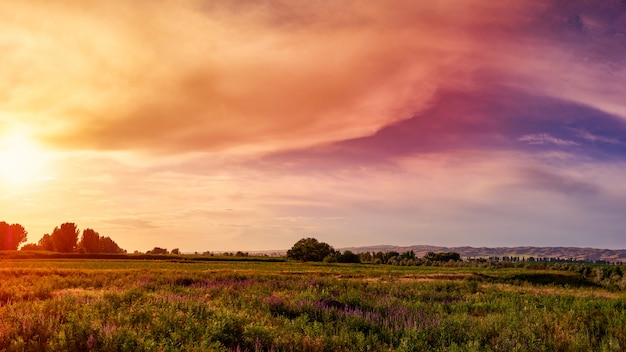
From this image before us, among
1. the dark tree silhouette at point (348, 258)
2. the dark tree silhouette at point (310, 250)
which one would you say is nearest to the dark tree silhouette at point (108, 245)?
the dark tree silhouette at point (310, 250)

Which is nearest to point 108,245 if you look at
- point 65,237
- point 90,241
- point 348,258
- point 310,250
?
point 90,241

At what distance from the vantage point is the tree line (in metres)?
135

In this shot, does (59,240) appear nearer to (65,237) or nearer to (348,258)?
(65,237)

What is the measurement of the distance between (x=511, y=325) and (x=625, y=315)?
18.7ft

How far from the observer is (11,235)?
14475 cm

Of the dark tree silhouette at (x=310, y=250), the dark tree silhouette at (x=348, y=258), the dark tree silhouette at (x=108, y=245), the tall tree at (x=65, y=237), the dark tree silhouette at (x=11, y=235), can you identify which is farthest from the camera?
the dark tree silhouette at (x=108, y=245)

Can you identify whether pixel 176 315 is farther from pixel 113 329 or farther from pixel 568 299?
pixel 568 299

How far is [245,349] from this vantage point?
25.3ft

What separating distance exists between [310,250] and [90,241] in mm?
85752

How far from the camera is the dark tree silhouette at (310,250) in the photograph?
330 ft

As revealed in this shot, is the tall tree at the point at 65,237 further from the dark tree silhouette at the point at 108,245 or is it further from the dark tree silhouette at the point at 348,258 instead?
the dark tree silhouette at the point at 348,258

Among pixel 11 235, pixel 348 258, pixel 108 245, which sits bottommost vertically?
pixel 348 258

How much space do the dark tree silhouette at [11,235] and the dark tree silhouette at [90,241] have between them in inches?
917

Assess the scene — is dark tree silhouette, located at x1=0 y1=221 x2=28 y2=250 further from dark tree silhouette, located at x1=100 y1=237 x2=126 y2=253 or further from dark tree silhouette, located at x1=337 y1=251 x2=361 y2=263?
dark tree silhouette, located at x1=337 y1=251 x2=361 y2=263
